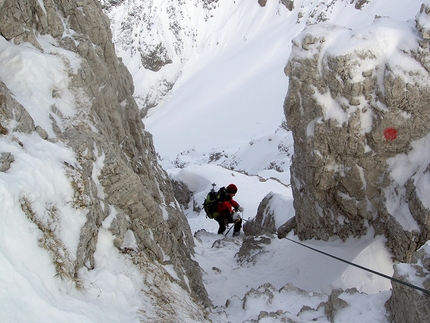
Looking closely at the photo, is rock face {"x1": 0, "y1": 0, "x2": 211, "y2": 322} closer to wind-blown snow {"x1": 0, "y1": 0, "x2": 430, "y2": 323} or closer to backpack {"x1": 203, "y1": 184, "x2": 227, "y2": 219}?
wind-blown snow {"x1": 0, "y1": 0, "x2": 430, "y2": 323}

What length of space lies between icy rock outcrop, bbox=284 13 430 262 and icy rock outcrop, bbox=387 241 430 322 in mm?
1906

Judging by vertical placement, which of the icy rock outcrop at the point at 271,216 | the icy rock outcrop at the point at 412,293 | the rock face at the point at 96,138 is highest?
the rock face at the point at 96,138

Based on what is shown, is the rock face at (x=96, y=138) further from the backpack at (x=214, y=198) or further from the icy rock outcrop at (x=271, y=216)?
the icy rock outcrop at (x=271, y=216)

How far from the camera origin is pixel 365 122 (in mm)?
6875

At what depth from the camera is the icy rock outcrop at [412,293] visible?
12.6 feet

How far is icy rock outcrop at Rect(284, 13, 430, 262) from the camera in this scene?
20.9ft

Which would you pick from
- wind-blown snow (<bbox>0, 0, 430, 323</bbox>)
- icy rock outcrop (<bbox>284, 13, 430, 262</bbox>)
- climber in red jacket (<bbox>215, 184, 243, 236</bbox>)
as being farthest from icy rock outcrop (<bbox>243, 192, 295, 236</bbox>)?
icy rock outcrop (<bbox>284, 13, 430, 262</bbox>)

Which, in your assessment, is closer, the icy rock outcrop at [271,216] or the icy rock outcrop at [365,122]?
the icy rock outcrop at [365,122]

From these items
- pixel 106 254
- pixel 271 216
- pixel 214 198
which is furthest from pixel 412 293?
pixel 271 216

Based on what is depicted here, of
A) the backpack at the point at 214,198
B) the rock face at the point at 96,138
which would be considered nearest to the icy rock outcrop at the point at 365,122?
the backpack at the point at 214,198

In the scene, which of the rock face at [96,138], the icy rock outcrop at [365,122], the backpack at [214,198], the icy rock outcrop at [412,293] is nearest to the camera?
the icy rock outcrop at [412,293]

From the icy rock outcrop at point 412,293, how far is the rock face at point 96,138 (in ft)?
8.41

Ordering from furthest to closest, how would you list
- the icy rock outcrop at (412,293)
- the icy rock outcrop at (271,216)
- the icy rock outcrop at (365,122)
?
the icy rock outcrop at (271,216), the icy rock outcrop at (365,122), the icy rock outcrop at (412,293)

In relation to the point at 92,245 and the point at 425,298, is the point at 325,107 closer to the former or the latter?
the point at 425,298
